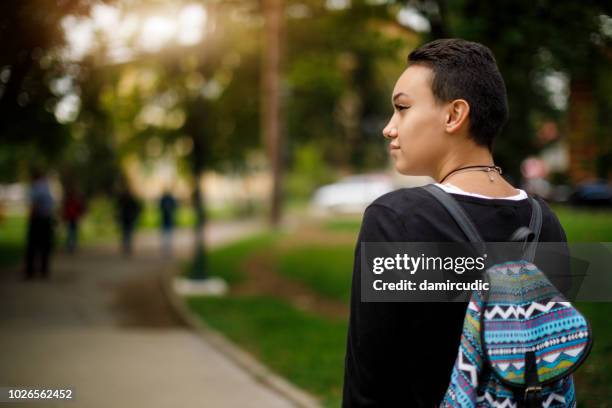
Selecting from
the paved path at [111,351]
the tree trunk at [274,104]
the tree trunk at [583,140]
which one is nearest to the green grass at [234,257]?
the paved path at [111,351]

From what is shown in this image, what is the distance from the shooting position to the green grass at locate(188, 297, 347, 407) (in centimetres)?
647

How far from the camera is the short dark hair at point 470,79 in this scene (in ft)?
5.41

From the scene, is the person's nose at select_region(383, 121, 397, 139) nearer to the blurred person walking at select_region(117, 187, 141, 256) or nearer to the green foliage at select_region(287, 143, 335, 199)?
the blurred person walking at select_region(117, 187, 141, 256)

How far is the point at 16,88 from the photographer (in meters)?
9.59

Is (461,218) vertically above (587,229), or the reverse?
(461,218)

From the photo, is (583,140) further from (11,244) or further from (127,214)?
(11,244)

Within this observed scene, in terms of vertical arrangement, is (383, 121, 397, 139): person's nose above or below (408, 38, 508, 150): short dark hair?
below

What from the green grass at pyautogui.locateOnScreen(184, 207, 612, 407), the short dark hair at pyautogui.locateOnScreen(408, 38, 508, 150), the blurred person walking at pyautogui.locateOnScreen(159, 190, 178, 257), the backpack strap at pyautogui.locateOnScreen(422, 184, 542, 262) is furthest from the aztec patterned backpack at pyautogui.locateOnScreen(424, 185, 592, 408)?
the blurred person walking at pyautogui.locateOnScreen(159, 190, 178, 257)

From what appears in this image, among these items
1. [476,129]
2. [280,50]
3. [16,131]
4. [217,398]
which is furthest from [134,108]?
[476,129]

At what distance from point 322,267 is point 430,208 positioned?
13262mm

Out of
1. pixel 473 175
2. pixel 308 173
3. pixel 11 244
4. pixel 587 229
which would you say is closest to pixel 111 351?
pixel 473 175

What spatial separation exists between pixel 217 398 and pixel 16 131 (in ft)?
37.9

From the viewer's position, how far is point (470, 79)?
1.65m

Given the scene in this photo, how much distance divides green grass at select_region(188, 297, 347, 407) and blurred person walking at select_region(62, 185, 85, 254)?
9070mm
